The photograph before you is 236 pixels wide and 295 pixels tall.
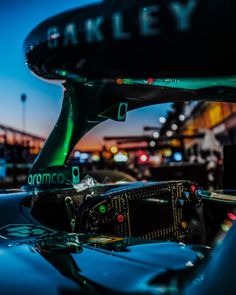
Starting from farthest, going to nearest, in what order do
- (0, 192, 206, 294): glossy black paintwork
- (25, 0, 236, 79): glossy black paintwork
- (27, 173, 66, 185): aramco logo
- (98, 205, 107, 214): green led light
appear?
(27, 173, 66, 185): aramco logo, (98, 205, 107, 214): green led light, (0, 192, 206, 294): glossy black paintwork, (25, 0, 236, 79): glossy black paintwork

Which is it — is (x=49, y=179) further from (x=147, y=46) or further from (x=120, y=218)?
(x=147, y=46)

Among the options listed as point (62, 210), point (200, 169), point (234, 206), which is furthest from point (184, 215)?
point (200, 169)

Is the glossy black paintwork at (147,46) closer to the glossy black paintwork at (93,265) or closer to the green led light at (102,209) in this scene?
the glossy black paintwork at (93,265)

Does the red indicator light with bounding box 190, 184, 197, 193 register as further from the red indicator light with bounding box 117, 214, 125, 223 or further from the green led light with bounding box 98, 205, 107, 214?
the green led light with bounding box 98, 205, 107, 214

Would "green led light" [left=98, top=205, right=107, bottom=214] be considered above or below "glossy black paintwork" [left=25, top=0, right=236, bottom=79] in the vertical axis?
below

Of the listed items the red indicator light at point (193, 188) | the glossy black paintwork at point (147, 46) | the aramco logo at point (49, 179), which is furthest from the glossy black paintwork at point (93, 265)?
the red indicator light at point (193, 188)

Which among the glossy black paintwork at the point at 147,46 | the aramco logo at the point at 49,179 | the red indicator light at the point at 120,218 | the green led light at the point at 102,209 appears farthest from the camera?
the aramco logo at the point at 49,179

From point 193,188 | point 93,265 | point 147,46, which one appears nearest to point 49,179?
point 193,188

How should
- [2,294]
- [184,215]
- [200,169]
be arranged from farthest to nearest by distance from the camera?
1. [200,169]
2. [184,215]
3. [2,294]

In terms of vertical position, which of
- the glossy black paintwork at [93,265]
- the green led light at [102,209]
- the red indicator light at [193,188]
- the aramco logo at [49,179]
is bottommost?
the glossy black paintwork at [93,265]

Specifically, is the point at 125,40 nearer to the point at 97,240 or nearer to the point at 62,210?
the point at 97,240

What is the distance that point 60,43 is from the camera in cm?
65

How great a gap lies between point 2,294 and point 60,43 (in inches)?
27.1

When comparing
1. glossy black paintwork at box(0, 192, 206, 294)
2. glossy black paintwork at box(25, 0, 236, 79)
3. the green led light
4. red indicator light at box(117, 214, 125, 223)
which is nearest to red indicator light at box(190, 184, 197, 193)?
red indicator light at box(117, 214, 125, 223)
